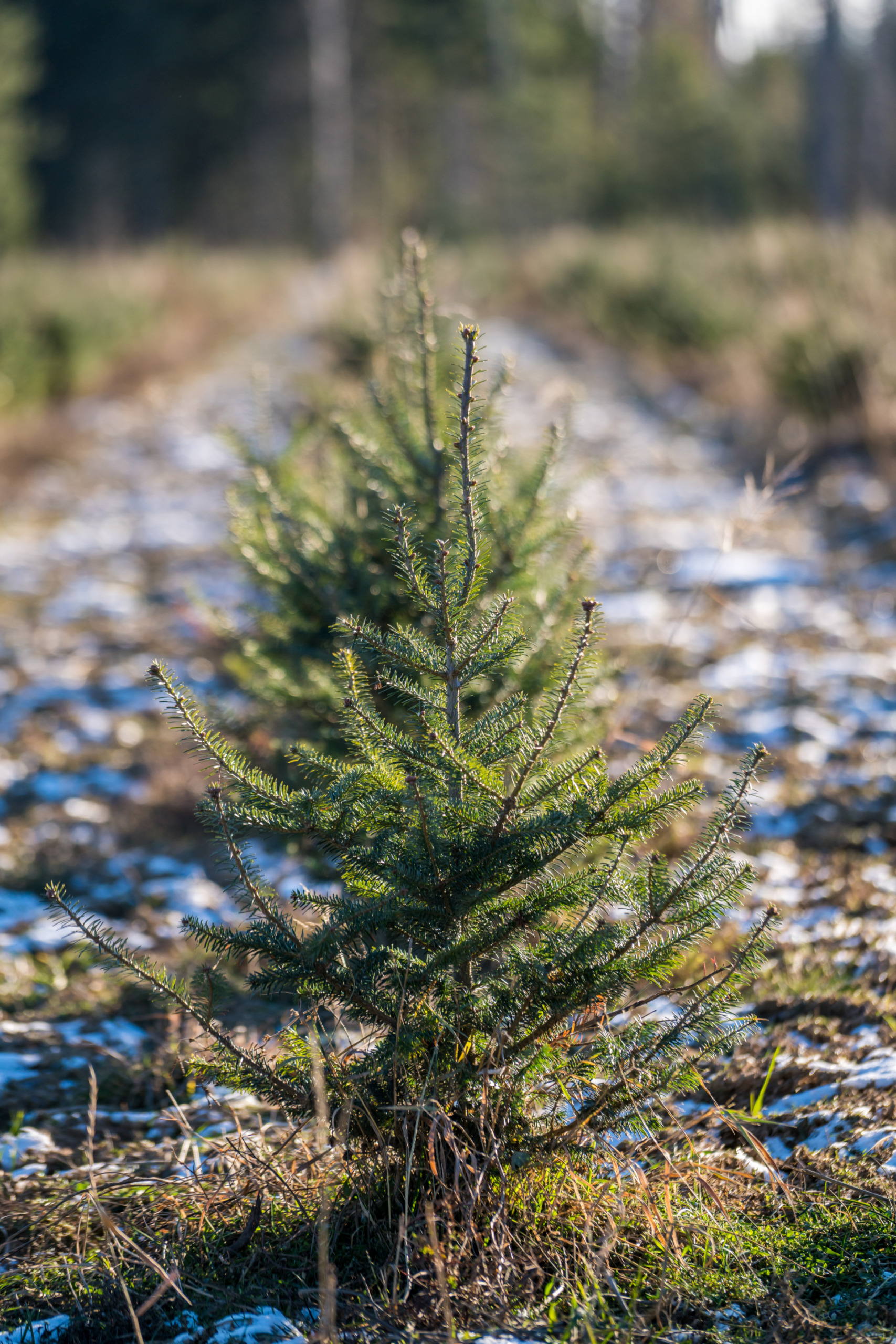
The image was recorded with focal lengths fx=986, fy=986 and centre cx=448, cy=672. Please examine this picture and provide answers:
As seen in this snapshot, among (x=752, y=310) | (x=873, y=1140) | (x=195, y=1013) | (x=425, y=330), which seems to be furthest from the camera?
(x=752, y=310)

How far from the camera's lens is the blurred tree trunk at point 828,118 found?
52.3 feet

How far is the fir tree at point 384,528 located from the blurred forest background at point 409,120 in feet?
54.8

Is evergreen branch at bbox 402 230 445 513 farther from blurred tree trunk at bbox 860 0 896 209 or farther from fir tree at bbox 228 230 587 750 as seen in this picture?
blurred tree trunk at bbox 860 0 896 209

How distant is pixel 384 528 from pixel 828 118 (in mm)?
17705

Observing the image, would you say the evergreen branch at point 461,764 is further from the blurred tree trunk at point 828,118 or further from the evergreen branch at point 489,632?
the blurred tree trunk at point 828,118

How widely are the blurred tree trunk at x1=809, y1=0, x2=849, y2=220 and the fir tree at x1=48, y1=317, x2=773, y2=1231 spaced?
1693 centimetres

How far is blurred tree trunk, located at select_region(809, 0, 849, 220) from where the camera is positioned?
15.9 meters

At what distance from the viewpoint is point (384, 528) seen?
2490mm

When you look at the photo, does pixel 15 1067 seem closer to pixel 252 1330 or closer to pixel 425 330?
pixel 252 1330

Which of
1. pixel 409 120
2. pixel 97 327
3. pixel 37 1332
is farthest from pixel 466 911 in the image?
pixel 409 120

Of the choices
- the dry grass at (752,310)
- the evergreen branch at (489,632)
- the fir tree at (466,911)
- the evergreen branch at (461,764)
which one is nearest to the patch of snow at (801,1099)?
the fir tree at (466,911)

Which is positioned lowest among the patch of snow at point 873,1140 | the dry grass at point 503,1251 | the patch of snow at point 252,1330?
the patch of snow at point 252,1330

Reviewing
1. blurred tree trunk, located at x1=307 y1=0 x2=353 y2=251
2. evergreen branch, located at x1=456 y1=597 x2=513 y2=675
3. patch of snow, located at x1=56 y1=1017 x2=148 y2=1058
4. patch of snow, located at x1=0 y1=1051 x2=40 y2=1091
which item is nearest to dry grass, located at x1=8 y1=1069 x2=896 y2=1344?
patch of snow, located at x1=0 y1=1051 x2=40 y2=1091

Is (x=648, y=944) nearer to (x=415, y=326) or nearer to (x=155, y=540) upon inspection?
(x=415, y=326)
